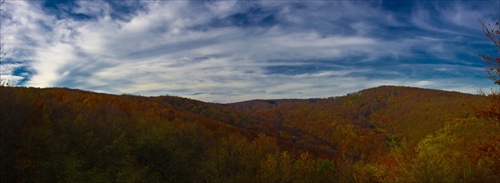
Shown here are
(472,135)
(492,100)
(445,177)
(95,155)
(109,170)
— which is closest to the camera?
(492,100)

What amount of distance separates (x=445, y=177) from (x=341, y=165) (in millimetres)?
10716

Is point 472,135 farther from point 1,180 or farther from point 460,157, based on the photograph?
point 1,180

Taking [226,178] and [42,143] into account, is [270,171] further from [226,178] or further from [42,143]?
[42,143]

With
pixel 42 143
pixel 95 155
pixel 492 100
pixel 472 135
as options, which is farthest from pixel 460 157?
pixel 472 135

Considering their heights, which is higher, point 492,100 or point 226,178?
point 492,100

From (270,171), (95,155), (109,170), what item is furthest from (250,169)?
(95,155)

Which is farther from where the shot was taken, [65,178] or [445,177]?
[65,178]

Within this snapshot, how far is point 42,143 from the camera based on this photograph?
114 ft

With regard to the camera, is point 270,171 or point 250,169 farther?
point 250,169

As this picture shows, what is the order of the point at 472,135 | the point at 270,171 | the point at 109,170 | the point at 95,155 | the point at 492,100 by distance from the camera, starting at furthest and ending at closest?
the point at 472,135 → the point at 95,155 → the point at 109,170 → the point at 270,171 → the point at 492,100

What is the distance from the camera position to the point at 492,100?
19.4 m

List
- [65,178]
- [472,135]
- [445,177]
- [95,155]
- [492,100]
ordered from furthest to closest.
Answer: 1. [472,135]
2. [95,155]
3. [65,178]
4. [445,177]
5. [492,100]

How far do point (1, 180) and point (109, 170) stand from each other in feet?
31.6

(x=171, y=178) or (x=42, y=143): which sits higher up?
(x=42, y=143)
